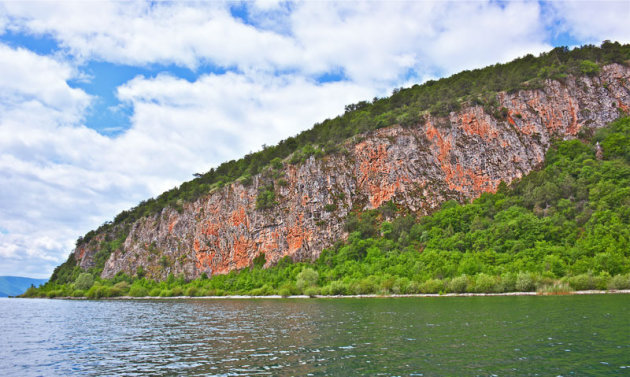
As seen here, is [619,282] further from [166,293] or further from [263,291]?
[166,293]

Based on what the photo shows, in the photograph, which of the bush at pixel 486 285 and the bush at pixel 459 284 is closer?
the bush at pixel 486 285

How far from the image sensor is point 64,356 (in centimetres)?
2800

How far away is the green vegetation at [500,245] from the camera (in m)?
72.2

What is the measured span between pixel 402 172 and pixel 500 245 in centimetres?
4039

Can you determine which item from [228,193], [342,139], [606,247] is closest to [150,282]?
[228,193]

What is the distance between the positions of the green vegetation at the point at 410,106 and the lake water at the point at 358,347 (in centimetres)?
9638

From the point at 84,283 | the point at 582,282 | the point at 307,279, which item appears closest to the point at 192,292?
the point at 307,279

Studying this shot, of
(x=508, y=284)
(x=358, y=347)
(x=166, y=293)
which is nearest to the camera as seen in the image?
(x=358, y=347)

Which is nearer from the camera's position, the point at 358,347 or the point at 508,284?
the point at 358,347

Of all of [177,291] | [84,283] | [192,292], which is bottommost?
[192,292]

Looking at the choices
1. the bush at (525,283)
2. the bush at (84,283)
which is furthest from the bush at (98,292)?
the bush at (525,283)

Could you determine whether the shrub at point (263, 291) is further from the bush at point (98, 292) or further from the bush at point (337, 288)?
the bush at point (98, 292)

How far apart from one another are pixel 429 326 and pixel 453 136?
9752cm

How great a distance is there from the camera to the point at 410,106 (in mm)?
Answer: 147375
